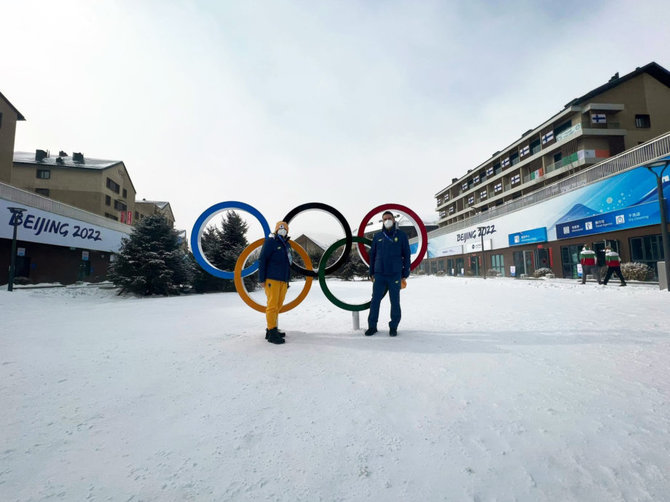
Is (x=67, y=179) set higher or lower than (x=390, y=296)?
higher

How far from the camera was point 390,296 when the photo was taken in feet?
15.5

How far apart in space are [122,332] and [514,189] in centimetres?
4480

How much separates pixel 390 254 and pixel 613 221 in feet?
63.5

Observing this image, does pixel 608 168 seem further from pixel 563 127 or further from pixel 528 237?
pixel 563 127

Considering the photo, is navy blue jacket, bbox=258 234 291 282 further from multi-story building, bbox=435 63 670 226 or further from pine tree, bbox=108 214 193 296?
multi-story building, bbox=435 63 670 226

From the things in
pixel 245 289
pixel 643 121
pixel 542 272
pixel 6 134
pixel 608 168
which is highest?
pixel 643 121

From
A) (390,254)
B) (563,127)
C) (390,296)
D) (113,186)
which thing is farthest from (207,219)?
(113,186)

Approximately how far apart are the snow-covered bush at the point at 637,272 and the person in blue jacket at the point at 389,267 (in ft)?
54.9

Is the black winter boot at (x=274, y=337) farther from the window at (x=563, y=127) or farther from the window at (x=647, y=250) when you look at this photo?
the window at (x=563, y=127)

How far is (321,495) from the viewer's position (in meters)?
1.41

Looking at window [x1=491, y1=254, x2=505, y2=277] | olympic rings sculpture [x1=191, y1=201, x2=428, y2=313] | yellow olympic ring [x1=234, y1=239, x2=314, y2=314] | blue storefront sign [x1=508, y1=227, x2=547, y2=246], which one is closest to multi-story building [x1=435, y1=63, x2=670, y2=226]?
blue storefront sign [x1=508, y1=227, x2=547, y2=246]

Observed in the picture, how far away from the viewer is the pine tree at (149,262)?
12586mm

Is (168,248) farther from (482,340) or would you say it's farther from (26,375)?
(482,340)

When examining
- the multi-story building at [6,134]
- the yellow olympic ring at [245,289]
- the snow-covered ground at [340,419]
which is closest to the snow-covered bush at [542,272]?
the snow-covered ground at [340,419]
